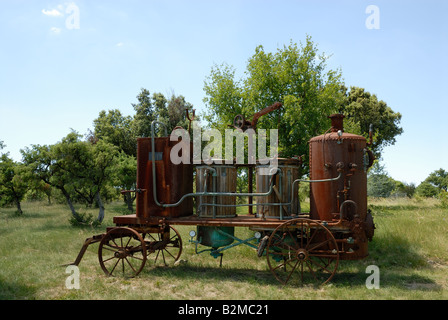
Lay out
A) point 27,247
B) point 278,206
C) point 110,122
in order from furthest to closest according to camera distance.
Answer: point 110,122 → point 27,247 → point 278,206

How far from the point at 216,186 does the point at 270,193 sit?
4.60 feet

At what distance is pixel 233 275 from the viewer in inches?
338

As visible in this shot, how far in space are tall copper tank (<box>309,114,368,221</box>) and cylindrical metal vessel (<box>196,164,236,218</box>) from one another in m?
2.14

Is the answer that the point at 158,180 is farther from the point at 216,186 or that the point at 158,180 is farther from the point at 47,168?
the point at 47,168

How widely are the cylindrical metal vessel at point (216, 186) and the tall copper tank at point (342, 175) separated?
2144mm

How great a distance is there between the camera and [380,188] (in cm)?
3559

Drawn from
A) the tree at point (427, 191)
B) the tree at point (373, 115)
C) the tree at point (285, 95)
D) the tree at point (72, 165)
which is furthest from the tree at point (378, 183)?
the tree at point (72, 165)

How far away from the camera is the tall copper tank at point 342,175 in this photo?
7.65m

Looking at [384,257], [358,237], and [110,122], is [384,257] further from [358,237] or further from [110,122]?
[110,122]

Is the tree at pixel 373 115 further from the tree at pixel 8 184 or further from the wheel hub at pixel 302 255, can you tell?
the tree at pixel 8 184
